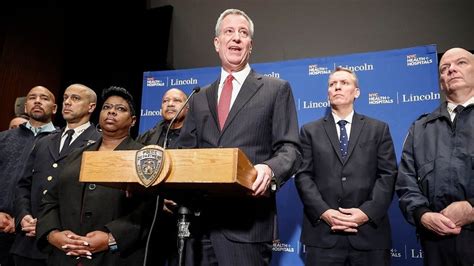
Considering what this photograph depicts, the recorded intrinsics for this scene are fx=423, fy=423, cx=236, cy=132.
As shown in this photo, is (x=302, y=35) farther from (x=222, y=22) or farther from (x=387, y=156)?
(x=222, y=22)

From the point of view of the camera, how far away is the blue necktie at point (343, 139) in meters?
2.82

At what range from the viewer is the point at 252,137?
5.77 feet

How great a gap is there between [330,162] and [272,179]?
139cm

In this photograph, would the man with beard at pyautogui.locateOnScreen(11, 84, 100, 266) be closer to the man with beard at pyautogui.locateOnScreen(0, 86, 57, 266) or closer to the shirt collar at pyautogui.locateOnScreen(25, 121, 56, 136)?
the man with beard at pyautogui.locateOnScreen(0, 86, 57, 266)

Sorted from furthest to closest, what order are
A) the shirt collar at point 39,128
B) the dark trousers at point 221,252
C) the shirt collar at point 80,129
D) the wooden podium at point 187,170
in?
the shirt collar at point 39,128 → the shirt collar at point 80,129 → the dark trousers at point 221,252 → the wooden podium at point 187,170

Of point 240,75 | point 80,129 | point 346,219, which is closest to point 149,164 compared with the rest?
point 240,75

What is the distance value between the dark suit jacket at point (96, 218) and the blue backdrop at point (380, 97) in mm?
1709

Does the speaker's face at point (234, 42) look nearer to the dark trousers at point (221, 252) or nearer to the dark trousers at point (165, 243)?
the dark trousers at point (221, 252)

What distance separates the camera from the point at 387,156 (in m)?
2.78

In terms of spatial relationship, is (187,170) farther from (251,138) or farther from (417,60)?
(417,60)

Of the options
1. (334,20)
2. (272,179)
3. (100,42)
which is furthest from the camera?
(100,42)

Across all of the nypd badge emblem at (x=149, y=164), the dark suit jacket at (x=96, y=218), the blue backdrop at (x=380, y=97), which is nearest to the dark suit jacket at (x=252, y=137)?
the nypd badge emblem at (x=149, y=164)

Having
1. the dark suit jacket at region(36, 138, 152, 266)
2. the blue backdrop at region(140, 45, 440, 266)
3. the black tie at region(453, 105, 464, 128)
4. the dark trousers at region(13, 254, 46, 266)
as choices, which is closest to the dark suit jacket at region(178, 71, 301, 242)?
the dark suit jacket at region(36, 138, 152, 266)

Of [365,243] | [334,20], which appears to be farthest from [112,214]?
[334,20]
